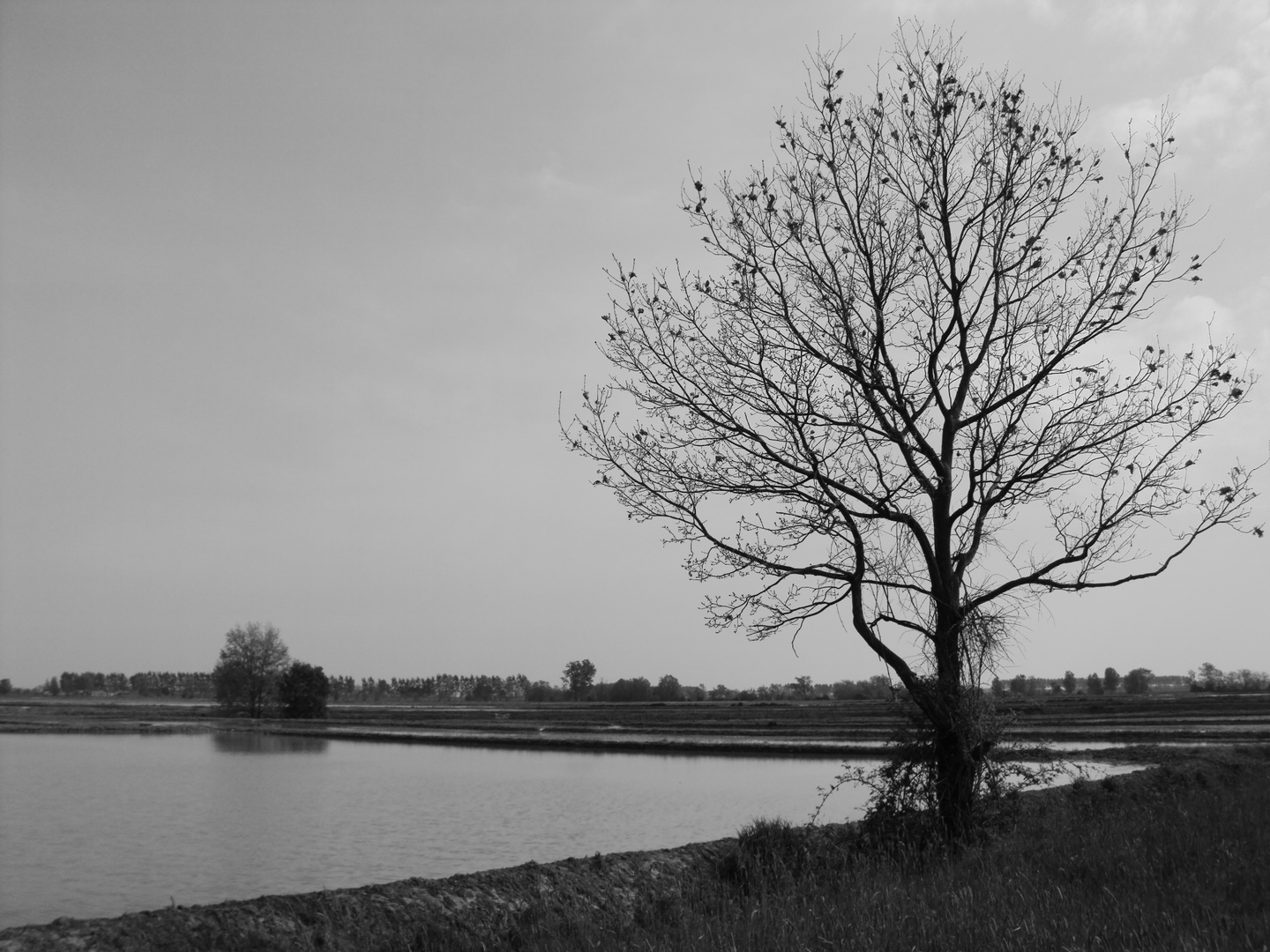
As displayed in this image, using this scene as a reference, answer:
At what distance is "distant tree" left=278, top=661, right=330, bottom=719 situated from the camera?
7812 cm

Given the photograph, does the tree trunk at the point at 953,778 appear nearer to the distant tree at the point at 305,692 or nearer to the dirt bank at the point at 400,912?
the dirt bank at the point at 400,912

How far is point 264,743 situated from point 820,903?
4602cm

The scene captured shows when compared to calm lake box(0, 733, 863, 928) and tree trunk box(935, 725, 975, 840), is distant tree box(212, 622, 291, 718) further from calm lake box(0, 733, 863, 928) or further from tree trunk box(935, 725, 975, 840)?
tree trunk box(935, 725, 975, 840)

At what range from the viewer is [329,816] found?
1781 cm

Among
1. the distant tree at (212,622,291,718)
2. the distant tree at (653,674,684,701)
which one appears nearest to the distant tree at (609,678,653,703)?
the distant tree at (653,674,684,701)

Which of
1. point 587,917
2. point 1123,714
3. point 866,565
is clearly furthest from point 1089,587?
point 1123,714

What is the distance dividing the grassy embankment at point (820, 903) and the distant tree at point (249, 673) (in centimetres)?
8681

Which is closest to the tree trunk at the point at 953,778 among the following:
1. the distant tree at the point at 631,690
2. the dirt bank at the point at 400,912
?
the dirt bank at the point at 400,912

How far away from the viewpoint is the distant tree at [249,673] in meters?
87.6

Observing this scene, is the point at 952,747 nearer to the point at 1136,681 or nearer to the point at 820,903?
the point at 820,903

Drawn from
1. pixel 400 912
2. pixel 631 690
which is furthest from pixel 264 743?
pixel 631 690

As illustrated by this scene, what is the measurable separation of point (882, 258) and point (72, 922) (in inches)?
387

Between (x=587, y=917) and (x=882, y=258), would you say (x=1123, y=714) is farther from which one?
(x=587, y=917)

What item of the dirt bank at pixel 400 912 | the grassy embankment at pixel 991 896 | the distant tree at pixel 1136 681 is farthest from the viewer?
the distant tree at pixel 1136 681
